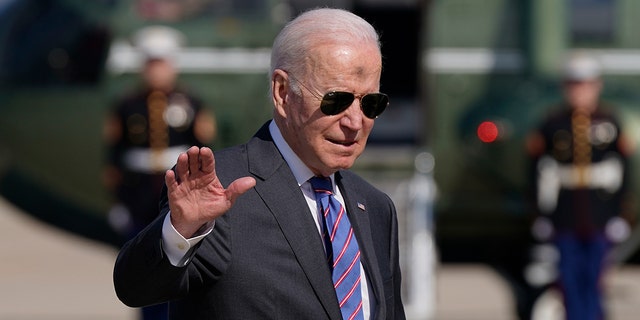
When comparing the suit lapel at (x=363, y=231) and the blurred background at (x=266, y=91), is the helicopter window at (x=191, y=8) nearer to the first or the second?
the blurred background at (x=266, y=91)

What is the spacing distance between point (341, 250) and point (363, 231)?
4.9 inches

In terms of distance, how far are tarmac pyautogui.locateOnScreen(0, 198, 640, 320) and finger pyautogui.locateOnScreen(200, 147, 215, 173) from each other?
6163 mm

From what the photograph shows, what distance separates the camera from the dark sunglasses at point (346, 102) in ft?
8.59

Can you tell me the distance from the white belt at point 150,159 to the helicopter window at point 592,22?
3414mm

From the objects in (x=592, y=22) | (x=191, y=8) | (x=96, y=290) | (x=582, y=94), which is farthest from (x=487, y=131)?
(x=96, y=290)

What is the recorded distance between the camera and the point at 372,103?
2.67 meters

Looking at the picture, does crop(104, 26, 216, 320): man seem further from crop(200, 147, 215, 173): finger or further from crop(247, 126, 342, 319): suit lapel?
crop(200, 147, 215, 173): finger

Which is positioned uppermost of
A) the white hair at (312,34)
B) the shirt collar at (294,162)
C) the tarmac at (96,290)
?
the white hair at (312,34)

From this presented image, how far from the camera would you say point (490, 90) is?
366 inches

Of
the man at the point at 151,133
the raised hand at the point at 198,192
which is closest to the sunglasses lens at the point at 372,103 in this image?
the raised hand at the point at 198,192

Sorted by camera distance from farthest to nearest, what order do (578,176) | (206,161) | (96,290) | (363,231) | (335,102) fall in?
(96,290) → (578,176) → (363,231) → (335,102) → (206,161)

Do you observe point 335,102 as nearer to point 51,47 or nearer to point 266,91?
point 266,91

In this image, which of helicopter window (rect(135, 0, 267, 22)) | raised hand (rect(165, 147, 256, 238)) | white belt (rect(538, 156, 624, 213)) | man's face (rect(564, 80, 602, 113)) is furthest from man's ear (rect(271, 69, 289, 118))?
helicopter window (rect(135, 0, 267, 22))

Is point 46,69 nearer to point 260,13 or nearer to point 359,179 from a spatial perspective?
point 260,13
